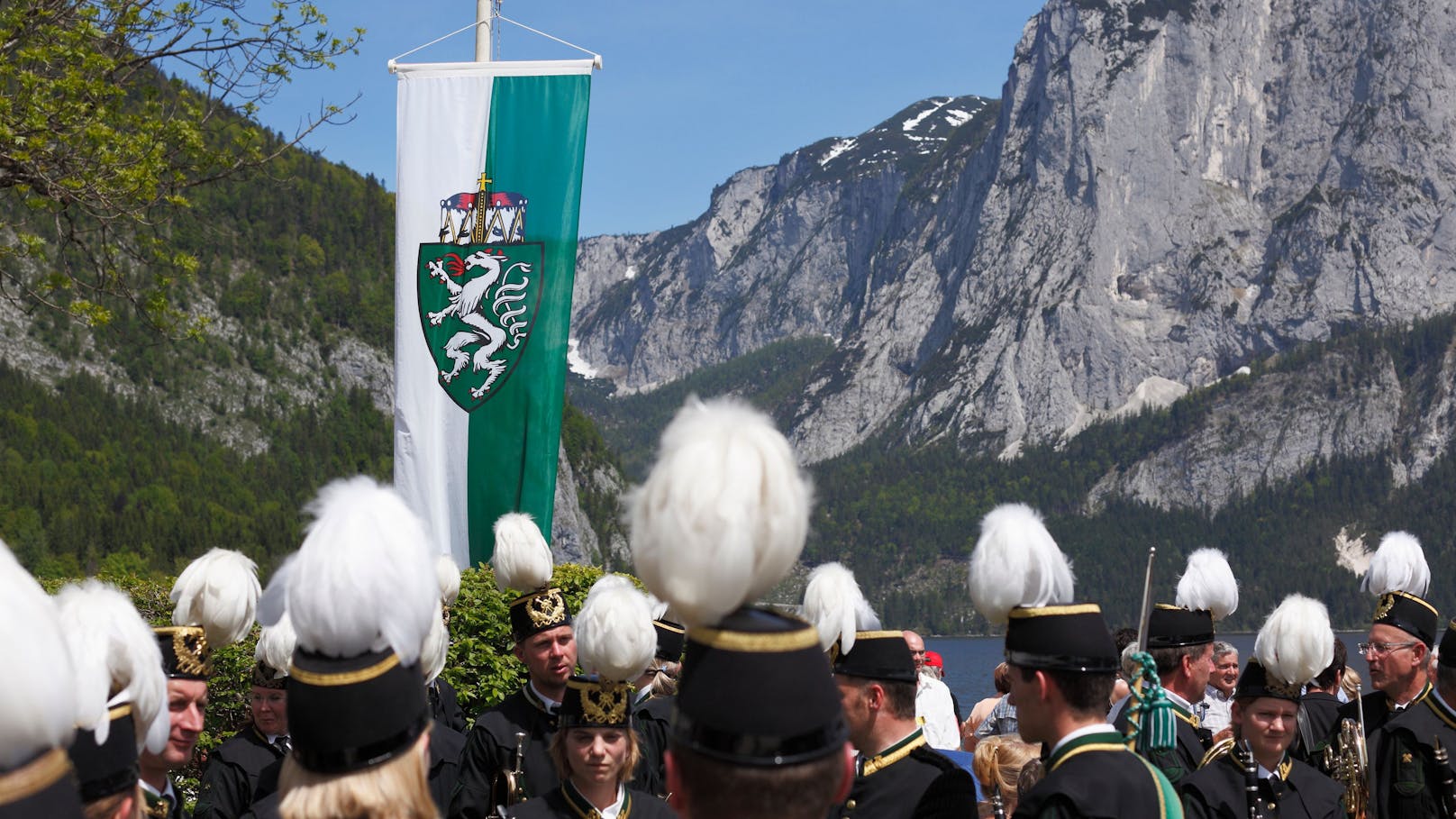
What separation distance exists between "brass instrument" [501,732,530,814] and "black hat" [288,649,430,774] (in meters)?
3.89

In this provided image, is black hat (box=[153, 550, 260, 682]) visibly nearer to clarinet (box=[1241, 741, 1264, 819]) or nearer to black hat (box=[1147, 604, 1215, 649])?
clarinet (box=[1241, 741, 1264, 819])

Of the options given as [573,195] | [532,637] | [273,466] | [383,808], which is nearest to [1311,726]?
[532,637]

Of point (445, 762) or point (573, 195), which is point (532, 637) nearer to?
point (445, 762)

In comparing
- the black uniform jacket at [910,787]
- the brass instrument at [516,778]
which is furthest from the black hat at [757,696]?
the brass instrument at [516,778]

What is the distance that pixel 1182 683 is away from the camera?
787 centimetres

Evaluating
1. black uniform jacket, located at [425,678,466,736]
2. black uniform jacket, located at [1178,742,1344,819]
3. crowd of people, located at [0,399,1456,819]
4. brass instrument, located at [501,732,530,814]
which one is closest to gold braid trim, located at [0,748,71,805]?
crowd of people, located at [0,399,1456,819]

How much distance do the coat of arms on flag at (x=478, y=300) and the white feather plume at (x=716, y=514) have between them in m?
8.07

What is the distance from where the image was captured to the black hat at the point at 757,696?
2.98m

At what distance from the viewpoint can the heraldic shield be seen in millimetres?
10977

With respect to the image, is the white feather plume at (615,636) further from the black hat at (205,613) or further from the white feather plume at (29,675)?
the white feather plume at (29,675)

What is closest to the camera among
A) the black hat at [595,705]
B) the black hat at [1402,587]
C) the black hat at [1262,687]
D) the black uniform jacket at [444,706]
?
the black hat at [595,705]

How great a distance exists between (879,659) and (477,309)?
613cm

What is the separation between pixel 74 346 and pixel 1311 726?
137m

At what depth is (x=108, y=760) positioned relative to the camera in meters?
3.45
